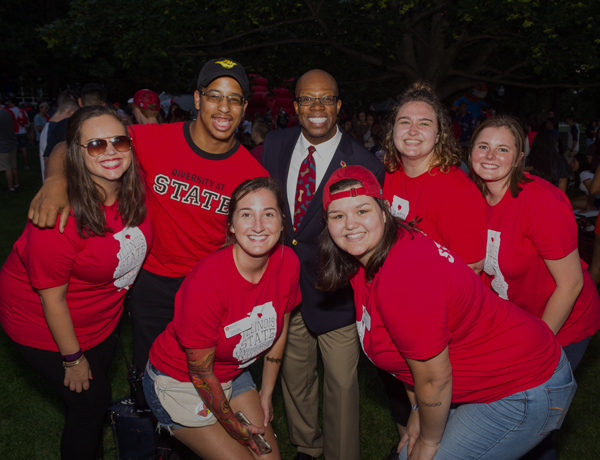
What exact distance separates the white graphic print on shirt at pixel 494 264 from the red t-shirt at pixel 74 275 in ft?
7.19

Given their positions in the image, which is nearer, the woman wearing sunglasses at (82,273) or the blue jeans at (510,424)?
the blue jeans at (510,424)

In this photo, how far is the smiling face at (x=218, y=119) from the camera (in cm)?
314

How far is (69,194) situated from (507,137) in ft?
8.66

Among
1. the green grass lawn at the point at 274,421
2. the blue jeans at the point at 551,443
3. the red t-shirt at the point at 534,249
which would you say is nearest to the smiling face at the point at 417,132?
the red t-shirt at the point at 534,249

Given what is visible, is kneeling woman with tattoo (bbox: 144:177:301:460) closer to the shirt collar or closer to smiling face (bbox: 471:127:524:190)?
the shirt collar

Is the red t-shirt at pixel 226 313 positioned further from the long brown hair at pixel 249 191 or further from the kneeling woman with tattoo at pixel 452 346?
the kneeling woman with tattoo at pixel 452 346

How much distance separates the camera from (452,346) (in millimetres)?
2256

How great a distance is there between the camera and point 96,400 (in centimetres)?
288

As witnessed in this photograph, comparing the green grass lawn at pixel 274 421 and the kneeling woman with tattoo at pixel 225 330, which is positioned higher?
the kneeling woman with tattoo at pixel 225 330

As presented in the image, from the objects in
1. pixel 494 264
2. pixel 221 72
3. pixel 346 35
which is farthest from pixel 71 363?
pixel 346 35

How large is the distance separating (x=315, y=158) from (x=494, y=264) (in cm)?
148

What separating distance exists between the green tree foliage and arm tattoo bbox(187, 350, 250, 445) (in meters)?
7.52

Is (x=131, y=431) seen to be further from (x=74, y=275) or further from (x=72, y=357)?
(x=74, y=275)

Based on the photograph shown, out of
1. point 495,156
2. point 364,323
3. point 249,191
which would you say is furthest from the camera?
point 495,156
